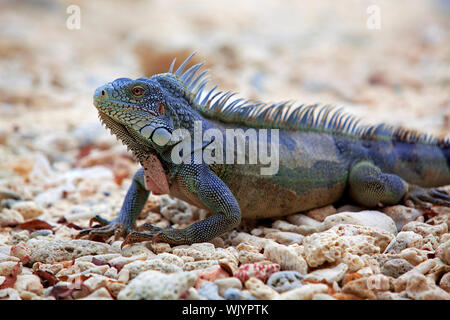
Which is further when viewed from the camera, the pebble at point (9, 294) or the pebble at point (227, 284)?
the pebble at point (227, 284)

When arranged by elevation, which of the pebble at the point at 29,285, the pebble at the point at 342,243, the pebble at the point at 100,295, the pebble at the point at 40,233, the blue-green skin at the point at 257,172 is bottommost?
the pebble at the point at 40,233

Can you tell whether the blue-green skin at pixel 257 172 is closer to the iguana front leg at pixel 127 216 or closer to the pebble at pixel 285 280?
the iguana front leg at pixel 127 216

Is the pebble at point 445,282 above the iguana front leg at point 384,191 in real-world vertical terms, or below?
below

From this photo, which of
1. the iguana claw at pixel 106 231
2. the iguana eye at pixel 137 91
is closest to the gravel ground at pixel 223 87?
the iguana claw at pixel 106 231

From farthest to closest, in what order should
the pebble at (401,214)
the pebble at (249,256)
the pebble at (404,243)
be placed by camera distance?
the pebble at (401,214)
the pebble at (404,243)
the pebble at (249,256)

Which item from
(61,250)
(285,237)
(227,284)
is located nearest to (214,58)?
(285,237)

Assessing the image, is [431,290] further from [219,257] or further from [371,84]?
[371,84]

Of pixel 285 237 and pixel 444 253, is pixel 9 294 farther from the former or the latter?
pixel 444 253
